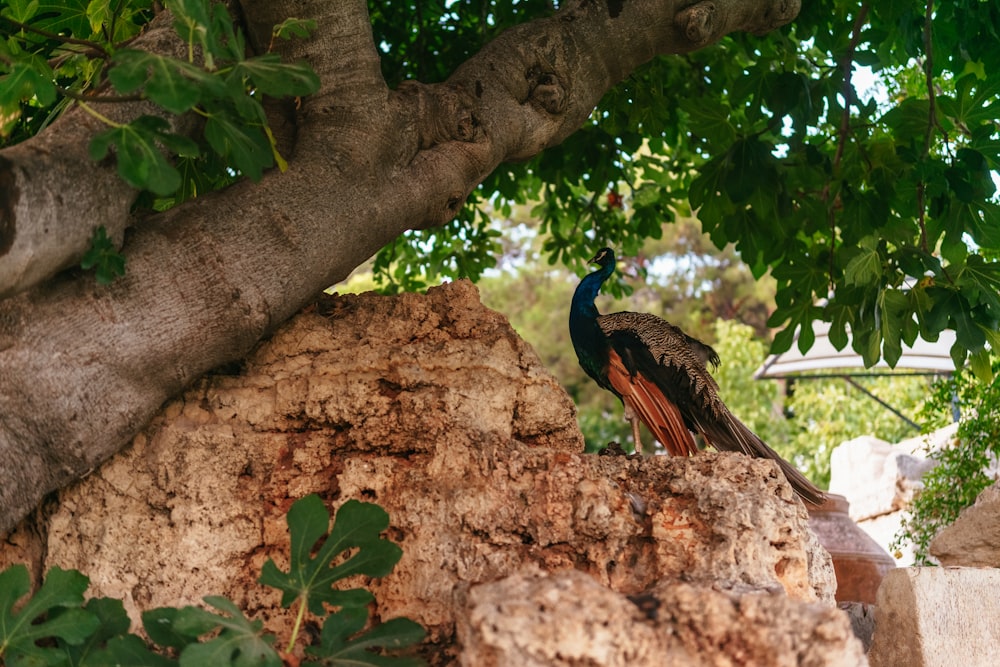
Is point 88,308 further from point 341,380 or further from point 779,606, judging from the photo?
point 779,606

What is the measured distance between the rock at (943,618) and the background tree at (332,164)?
867mm

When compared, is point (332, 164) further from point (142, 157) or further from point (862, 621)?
point (862, 621)

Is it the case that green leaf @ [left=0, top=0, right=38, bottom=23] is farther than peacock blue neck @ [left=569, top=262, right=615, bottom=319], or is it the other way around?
peacock blue neck @ [left=569, top=262, right=615, bottom=319]

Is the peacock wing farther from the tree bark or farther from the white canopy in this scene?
the white canopy

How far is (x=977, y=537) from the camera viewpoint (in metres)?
5.47

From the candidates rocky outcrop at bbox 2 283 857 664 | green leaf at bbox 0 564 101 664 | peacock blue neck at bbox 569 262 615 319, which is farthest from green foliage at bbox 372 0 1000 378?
green leaf at bbox 0 564 101 664

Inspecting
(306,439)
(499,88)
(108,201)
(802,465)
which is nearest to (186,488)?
(306,439)

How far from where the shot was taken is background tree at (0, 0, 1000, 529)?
2.40 meters

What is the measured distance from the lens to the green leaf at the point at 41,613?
7.45 feet

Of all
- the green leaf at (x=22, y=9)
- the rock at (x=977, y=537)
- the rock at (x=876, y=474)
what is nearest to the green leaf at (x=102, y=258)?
the green leaf at (x=22, y=9)

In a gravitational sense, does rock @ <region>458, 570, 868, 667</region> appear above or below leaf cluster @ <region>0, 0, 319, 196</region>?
below

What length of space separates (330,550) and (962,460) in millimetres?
5387

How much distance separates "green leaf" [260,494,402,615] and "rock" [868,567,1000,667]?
212cm

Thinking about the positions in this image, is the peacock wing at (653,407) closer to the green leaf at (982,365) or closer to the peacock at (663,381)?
the peacock at (663,381)
